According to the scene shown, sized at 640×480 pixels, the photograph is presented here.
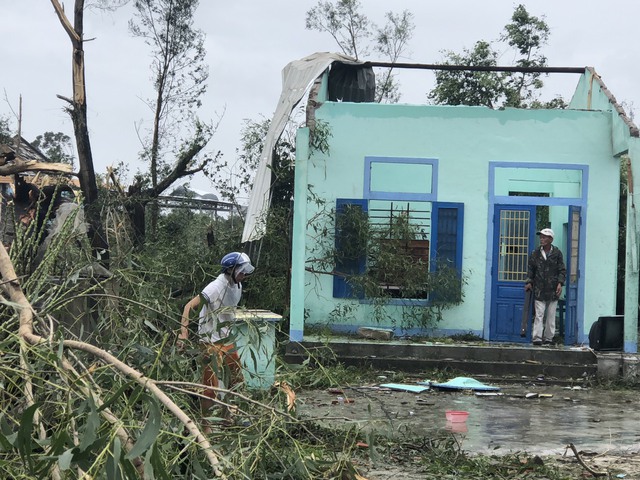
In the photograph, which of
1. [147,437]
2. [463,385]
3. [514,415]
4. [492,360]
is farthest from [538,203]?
[147,437]

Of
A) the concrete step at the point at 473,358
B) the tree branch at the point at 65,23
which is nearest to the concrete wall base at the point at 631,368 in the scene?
the concrete step at the point at 473,358

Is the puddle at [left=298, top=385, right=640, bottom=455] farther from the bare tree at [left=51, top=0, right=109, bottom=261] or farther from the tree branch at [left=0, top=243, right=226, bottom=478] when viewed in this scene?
the bare tree at [left=51, top=0, right=109, bottom=261]

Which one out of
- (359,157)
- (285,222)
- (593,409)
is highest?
(359,157)

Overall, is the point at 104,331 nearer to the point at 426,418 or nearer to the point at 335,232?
the point at 426,418

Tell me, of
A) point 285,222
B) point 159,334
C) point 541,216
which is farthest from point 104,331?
point 541,216

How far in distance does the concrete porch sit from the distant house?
5.70 ft

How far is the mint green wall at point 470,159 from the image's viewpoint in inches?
597

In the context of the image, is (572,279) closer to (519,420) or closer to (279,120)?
(279,120)

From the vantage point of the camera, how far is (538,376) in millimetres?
13016


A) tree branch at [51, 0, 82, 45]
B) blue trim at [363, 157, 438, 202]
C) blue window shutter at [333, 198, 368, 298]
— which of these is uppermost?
tree branch at [51, 0, 82, 45]

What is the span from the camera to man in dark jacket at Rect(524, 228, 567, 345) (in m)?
14.2

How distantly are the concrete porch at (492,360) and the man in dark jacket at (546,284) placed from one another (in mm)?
744

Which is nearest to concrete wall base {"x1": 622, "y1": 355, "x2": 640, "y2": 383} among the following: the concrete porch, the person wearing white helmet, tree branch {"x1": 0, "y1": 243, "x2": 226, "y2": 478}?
the concrete porch

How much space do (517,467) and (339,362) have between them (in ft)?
19.9
